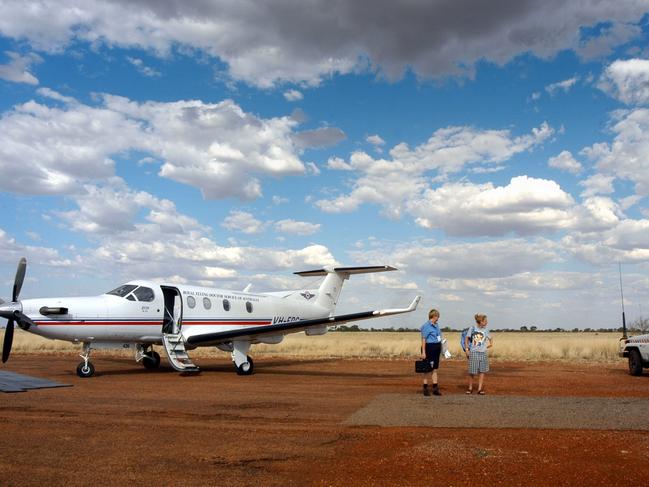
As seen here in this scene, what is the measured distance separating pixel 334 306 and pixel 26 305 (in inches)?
518

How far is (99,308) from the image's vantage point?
17.2 m

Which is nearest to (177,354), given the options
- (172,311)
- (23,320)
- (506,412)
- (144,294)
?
(172,311)

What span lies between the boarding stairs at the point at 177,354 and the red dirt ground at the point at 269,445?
12.1ft

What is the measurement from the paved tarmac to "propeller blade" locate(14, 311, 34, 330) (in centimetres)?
1004

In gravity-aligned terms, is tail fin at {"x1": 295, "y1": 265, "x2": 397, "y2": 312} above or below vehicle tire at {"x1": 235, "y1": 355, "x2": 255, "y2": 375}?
above

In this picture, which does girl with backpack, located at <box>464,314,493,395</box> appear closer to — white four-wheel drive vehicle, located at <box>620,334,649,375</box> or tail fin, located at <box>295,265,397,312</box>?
white four-wheel drive vehicle, located at <box>620,334,649,375</box>

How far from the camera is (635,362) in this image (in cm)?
Result: 1762

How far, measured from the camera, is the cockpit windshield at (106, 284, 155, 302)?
18.1 meters

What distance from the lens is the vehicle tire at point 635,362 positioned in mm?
17498

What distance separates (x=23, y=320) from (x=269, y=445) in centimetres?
1110

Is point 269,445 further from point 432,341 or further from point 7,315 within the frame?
point 7,315

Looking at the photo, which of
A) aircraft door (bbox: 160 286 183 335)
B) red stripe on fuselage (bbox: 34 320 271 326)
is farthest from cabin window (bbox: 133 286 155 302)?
red stripe on fuselage (bbox: 34 320 271 326)

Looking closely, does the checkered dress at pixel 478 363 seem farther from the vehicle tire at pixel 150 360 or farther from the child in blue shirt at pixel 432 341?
Answer: the vehicle tire at pixel 150 360

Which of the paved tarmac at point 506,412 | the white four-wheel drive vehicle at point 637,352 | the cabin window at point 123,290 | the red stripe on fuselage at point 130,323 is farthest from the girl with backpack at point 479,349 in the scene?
the cabin window at point 123,290
